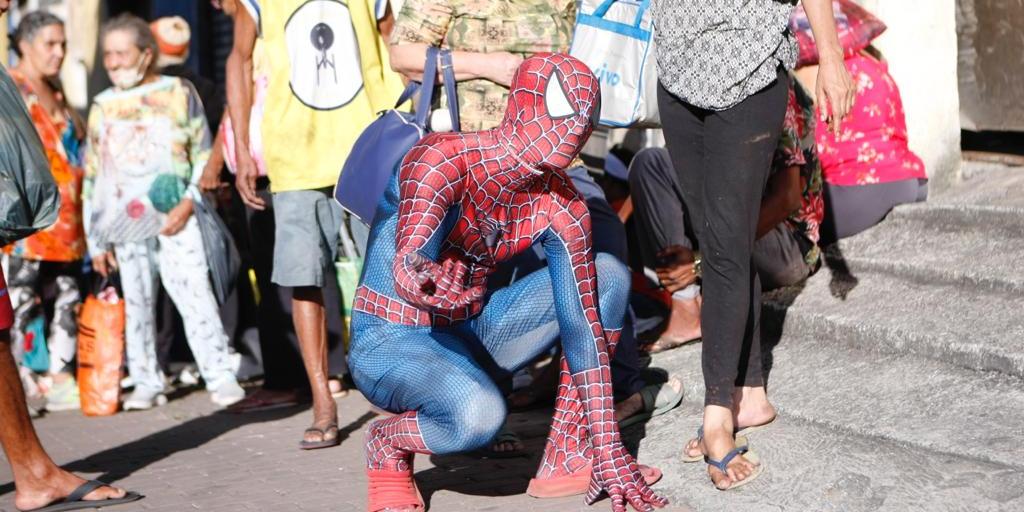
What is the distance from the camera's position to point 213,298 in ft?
23.7

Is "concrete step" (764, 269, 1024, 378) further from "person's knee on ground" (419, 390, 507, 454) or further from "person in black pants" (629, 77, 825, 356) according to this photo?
"person's knee on ground" (419, 390, 507, 454)

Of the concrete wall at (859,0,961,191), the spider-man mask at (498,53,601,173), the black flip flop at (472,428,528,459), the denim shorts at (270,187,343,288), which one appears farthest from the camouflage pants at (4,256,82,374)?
the concrete wall at (859,0,961,191)

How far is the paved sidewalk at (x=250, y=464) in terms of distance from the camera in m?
4.82

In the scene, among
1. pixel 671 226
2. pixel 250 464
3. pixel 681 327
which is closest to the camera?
pixel 250 464

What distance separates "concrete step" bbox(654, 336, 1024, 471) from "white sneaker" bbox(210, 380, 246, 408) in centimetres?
255

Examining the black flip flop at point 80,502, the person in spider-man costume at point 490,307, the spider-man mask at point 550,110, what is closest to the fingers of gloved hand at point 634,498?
the person in spider-man costume at point 490,307

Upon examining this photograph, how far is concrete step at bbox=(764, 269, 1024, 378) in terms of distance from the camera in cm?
482

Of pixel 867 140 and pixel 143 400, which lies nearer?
pixel 867 140

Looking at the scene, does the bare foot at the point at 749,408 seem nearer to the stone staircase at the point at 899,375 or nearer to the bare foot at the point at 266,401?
the stone staircase at the point at 899,375

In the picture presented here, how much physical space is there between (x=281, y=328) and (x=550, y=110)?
3203 mm

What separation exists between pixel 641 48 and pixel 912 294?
1459 millimetres

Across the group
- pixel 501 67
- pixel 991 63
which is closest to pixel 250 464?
pixel 501 67

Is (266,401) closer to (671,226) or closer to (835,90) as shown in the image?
(671,226)

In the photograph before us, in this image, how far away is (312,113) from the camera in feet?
19.0
